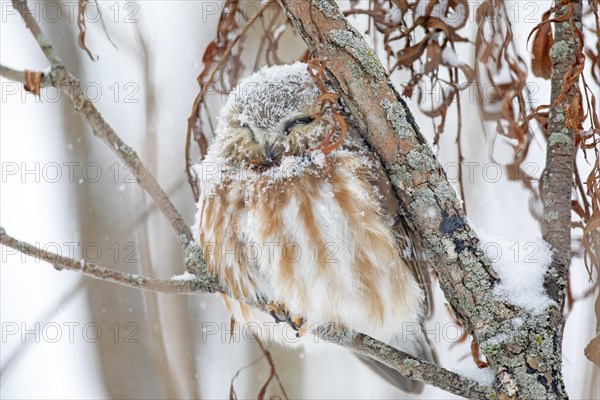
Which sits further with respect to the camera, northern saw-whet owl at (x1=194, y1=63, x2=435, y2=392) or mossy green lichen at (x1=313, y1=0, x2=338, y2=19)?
northern saw-whet owl at (x1=194, y1=63, x2=435, y2=392)

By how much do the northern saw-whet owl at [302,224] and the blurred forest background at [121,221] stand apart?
3.46 ft

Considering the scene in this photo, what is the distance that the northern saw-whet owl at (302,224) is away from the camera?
2.48m

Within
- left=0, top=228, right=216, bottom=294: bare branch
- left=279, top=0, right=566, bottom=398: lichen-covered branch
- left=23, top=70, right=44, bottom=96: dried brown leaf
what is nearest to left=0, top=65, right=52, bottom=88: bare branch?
left=23, top=70, right=44, bottom=96: dried brown leaf

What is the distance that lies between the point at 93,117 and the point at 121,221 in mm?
2132

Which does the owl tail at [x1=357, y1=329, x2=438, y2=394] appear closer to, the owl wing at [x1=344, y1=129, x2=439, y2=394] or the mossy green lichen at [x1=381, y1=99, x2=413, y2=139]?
the owl wing at [x1=344, y1=129, x2=439, y2=394]

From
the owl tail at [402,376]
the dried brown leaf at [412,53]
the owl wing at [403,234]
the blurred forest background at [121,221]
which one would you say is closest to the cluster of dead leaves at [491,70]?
the dried brown leaf at [412,53]

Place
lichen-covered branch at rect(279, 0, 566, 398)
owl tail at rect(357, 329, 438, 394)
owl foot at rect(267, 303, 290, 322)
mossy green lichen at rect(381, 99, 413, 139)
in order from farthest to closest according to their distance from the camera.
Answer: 1. owl tail at rect(357, 329, 438, 394)
2. owl foot at rect(267, 303, 290, 322)
3. mossy green lichen at rect(381, 99, 413, 139)
4. lichen-covered branch at rect(279, 0, 566, 398)

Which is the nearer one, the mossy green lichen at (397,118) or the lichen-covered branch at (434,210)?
the lichen-covered branch at (434,210)

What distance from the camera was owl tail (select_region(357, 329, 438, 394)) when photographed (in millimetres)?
3139

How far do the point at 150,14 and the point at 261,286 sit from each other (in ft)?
9.74

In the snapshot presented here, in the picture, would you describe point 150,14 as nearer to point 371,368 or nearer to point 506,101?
point 371,368

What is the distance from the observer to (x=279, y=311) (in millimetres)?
2625

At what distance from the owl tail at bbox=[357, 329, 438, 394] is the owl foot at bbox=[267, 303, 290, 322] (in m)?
0.72

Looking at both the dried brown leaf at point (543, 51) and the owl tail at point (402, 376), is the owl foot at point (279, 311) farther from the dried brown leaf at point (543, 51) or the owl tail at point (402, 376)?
the dried brown leaf at point (543, 51)
